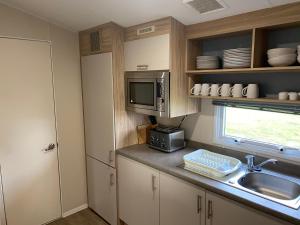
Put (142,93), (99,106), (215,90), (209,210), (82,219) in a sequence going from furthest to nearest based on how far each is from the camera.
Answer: (82,219) → (99,106) → (142,93) → (215,90) → (209,210)

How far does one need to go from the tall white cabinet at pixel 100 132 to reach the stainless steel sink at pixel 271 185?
1.27 m

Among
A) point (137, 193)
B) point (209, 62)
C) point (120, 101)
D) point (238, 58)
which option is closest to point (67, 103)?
point (120, 101)

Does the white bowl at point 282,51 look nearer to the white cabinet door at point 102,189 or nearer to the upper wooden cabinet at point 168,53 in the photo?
the upper wooden cabinet at point 168,53

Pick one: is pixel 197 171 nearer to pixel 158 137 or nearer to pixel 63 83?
pixel 158 137

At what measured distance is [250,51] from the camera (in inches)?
67.1

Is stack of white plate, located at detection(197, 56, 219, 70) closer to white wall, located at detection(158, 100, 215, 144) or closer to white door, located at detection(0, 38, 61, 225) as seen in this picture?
white wall, located at detection(158, 100, 215, 144)

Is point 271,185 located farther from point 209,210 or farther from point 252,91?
point 252,91

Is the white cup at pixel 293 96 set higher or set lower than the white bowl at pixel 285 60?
lower

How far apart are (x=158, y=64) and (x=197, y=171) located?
0.94 metres

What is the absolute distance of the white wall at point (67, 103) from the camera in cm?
237

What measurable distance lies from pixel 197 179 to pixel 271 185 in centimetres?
59

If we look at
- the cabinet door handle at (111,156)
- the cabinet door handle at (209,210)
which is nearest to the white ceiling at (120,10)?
the cabinet door handle at (111,156)

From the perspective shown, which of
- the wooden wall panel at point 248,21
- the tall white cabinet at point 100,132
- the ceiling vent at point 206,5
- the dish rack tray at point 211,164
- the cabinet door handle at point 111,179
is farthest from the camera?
the cabinet door handle at point 111,179

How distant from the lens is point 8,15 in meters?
2.15
